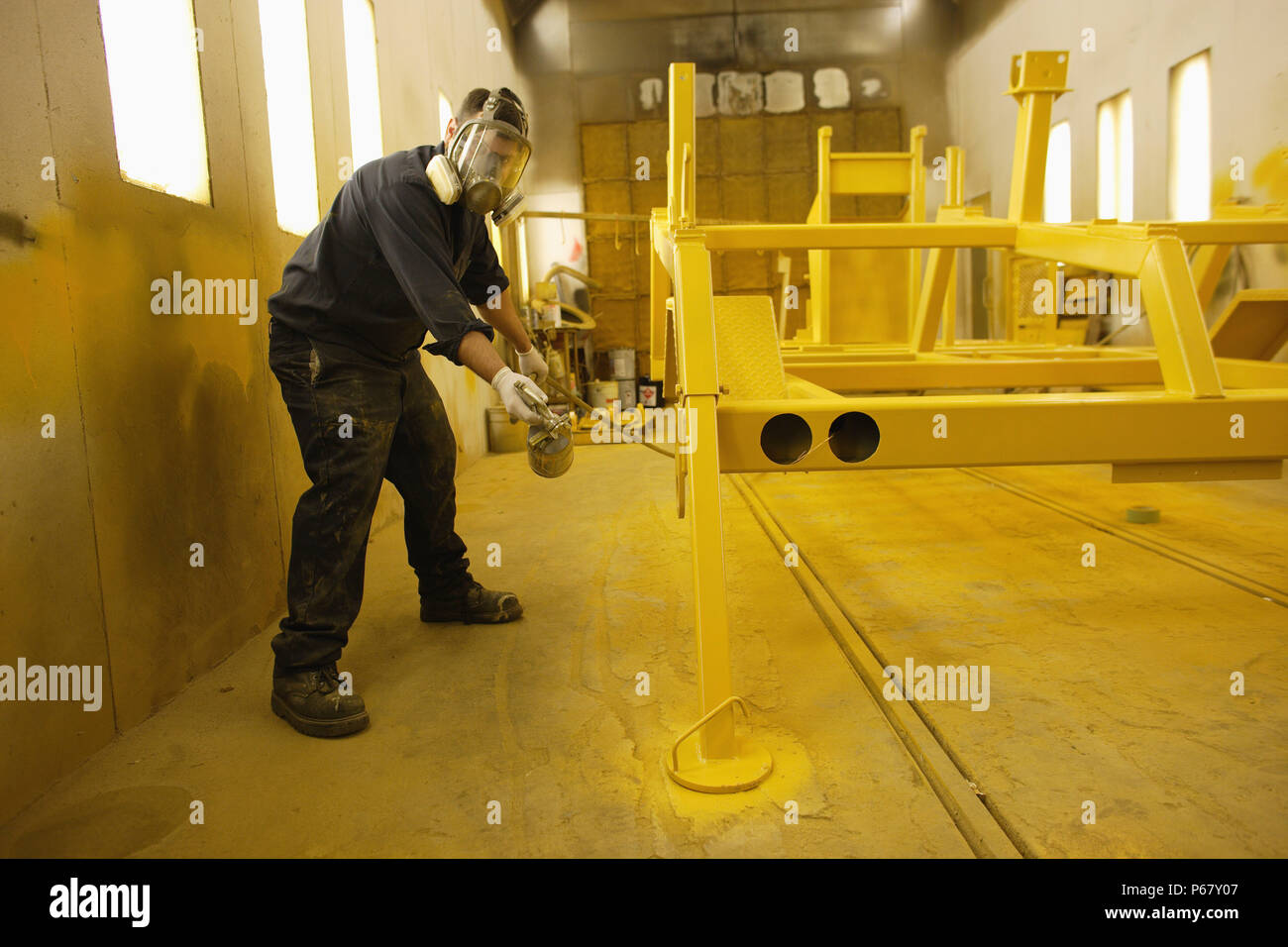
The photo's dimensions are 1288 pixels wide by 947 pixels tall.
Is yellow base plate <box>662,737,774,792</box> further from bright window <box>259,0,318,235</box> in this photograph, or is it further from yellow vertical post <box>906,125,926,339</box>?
yellow vertical post <box>906,125,926,339</box>

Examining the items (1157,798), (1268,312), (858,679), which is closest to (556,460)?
(858,679)

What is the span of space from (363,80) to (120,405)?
156 inches

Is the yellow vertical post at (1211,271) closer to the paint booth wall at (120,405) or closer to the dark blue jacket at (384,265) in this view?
the dark blue jacket at (384,265)

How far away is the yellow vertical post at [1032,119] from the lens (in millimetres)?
3357

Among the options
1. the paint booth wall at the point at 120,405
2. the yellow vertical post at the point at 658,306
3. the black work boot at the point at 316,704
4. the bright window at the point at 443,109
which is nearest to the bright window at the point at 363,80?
the bright window at the point at 443,109

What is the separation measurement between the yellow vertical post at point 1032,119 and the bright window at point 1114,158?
634 cm

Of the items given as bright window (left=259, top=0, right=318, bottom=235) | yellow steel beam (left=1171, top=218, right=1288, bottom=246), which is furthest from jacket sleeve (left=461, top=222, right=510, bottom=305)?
yellow steel beam (left=1171, top=218, right=1288, bottom=246)

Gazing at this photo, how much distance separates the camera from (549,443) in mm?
2432

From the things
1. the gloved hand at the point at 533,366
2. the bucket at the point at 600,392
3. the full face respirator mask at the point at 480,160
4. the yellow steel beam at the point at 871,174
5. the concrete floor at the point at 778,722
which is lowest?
the concrete floor at the point at 778,722

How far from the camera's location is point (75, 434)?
2252 mm

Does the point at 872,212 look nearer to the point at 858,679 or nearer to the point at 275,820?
the point at 858,679

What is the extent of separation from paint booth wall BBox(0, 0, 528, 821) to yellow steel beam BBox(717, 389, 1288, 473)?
164 centimetres

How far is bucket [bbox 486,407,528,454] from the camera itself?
861 cm
